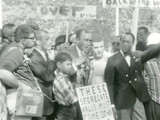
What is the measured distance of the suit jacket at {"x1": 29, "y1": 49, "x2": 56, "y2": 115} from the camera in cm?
710

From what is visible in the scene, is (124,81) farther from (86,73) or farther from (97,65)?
(86,73)

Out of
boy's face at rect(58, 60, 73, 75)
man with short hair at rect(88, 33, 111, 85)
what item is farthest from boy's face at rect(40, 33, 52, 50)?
man with short hair at rect(88, 33, 111, 85)

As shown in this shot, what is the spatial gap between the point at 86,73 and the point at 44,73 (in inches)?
35.0

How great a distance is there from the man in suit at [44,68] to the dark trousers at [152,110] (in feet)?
6.02

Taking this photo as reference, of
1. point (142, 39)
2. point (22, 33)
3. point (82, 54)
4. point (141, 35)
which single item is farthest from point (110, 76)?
point (141, 35)

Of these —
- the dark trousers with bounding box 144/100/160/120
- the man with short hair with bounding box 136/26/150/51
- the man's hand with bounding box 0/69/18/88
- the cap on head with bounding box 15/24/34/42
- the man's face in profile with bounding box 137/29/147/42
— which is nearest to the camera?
the man's hand with bounding box 0/69/18/88

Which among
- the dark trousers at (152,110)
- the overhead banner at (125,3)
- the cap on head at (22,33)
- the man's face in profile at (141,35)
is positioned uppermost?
the overhead banner at (125,3)

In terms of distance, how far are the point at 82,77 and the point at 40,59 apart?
0.90 metres

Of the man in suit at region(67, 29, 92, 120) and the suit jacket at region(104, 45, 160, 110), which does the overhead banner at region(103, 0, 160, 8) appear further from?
the suit jacket at region(104, 45, 160, 110)

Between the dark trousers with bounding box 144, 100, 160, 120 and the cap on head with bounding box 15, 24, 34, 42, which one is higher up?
→ the cap on head with bounding box 15, 24, 34, 42

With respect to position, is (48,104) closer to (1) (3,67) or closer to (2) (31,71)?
(2) (31,71)

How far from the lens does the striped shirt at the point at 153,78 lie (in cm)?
803

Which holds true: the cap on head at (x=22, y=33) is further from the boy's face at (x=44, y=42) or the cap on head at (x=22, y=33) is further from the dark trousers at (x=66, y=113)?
the dark trousers at (x=66, y=113)

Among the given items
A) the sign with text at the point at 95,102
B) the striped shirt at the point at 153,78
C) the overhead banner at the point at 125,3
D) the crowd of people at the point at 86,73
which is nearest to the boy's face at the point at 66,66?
the crowd of people at the point at 86,73
